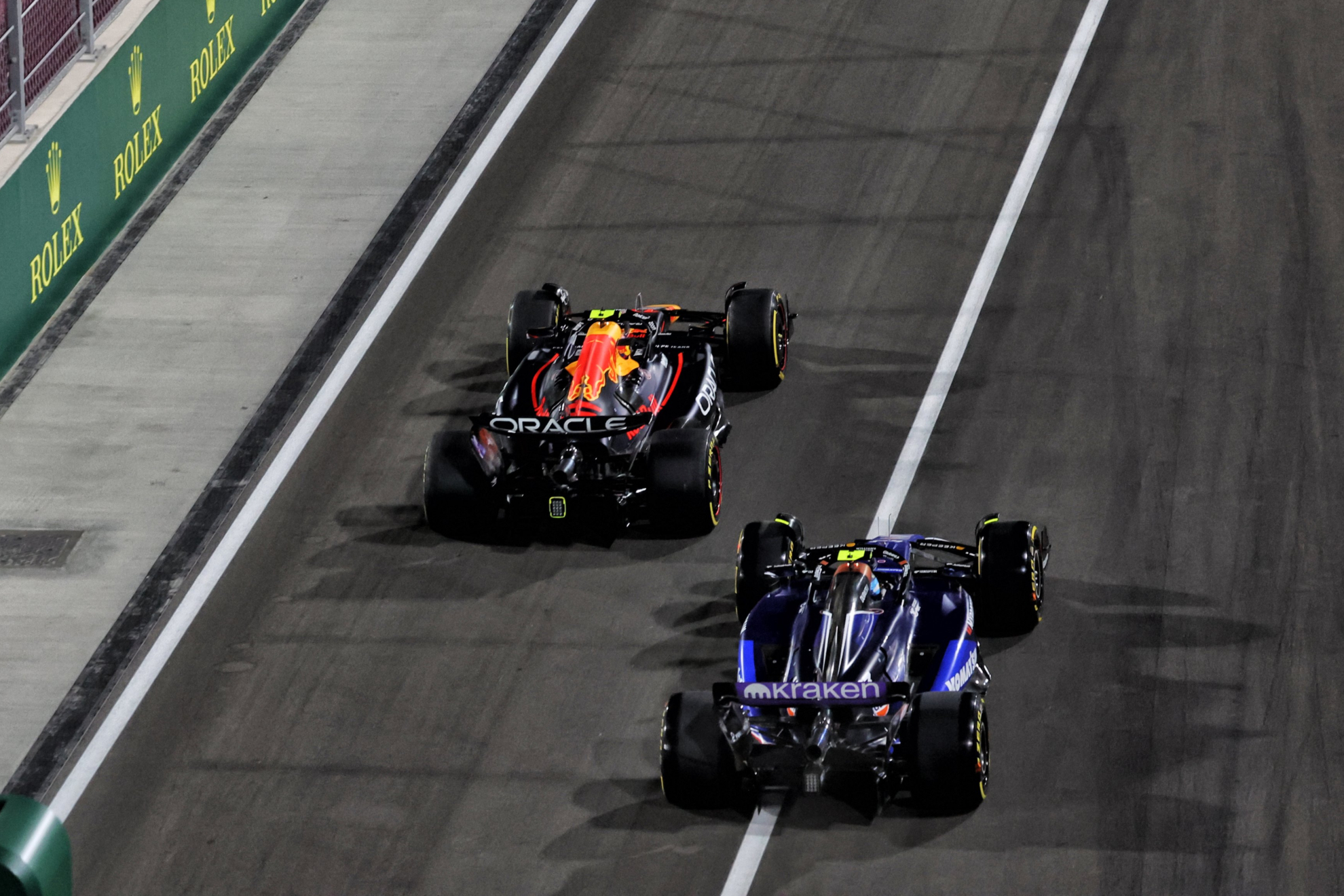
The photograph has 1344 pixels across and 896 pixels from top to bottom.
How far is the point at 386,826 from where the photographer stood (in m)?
14.4

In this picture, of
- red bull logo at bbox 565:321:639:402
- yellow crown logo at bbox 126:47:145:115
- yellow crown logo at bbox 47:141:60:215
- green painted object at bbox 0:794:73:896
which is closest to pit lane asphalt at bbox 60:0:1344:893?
red bull logo at bbox 565:321:639:402

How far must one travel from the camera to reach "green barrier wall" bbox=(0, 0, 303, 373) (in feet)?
66.9

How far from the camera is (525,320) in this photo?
19.3m

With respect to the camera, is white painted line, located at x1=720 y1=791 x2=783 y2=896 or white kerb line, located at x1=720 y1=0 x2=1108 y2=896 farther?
white kerb line, located at x1=720 y1=0 x2=1108 y2=896

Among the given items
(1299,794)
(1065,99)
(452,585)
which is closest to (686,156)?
(1065,99)

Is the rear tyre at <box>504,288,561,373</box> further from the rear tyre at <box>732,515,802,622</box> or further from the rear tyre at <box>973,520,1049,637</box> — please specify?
the rear tyre at <box>973,520,1049,637</box>

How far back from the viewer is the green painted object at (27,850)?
6.84 meters

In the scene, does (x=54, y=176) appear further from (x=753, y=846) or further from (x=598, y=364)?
(x=753, y=846)

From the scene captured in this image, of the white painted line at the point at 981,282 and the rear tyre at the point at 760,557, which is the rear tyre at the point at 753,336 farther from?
the rear tyre at the point at 760,557

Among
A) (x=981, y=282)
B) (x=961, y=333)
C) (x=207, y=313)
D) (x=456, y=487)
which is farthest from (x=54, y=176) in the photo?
(x=981, y=282)

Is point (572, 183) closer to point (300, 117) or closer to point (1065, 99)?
point (300, 117)

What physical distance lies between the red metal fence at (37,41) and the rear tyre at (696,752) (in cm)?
1032

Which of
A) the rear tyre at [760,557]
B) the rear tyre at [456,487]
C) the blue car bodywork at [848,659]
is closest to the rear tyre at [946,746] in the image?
the blue car bodywork at [848,659]

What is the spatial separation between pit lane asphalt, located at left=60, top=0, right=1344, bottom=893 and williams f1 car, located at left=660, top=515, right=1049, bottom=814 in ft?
1.38
